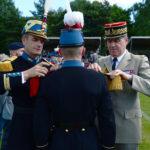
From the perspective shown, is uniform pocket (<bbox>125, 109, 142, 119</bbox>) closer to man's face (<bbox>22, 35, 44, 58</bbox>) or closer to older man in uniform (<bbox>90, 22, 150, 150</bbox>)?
older man in uniform (<bbox>90, 22, 150, 150</bbox>)

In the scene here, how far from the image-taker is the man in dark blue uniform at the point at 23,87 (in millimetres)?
2062

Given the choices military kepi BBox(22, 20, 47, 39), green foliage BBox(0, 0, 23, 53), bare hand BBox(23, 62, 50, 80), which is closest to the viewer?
bare hand BBox(23, 62, 50, 80)

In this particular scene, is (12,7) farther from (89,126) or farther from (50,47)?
(89,126)

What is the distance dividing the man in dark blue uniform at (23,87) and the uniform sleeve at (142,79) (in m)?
1.04

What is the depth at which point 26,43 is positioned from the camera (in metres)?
2.37

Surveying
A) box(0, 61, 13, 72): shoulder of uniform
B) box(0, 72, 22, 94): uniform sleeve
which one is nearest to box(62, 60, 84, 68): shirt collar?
box(0, 72, 22, 94): uniform sleeve

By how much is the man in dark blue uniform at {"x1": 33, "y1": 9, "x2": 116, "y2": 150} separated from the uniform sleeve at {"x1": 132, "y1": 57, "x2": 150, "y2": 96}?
0.51m

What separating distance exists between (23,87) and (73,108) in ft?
2.39

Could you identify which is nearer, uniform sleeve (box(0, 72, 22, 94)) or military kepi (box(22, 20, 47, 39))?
uniform sleeve (box(0, 72, 22, 94))

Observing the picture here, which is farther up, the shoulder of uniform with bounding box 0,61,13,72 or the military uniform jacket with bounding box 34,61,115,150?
the shoulder of uniform with bounding box 0,61,13,72

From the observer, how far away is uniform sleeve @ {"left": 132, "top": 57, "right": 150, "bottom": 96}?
7.20 feet

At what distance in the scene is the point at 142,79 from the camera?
2.24 m

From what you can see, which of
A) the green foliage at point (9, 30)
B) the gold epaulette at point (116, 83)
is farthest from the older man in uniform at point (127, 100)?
the green foliage at point (9, 30)

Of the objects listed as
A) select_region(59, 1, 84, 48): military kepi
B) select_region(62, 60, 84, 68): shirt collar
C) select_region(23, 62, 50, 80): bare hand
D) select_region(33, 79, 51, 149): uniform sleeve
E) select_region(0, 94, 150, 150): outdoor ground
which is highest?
select_region(59, 1, 84, 48): military kepi
